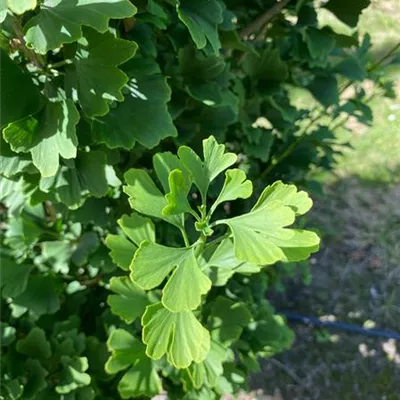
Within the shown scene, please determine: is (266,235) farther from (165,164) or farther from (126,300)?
(126,300)

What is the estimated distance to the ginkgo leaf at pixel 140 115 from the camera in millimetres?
936

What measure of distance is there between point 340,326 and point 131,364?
1264 mm

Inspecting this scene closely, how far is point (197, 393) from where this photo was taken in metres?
1.24

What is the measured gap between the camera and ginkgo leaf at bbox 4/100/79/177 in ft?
2.80

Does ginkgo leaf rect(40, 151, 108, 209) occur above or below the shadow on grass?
above

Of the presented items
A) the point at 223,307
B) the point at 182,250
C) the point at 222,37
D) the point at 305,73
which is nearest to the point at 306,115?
the point at 305,73

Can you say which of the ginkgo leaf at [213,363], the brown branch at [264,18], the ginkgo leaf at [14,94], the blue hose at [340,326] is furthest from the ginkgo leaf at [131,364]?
the blue hose at [340,326]

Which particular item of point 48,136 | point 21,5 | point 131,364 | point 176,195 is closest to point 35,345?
point 131,364

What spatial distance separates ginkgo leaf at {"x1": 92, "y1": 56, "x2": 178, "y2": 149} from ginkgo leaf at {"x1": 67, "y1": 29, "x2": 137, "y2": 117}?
6cm

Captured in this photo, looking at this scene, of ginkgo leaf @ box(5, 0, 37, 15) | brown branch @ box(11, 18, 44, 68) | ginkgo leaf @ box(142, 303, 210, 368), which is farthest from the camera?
brown branch @ box(11, 18, 44, 68)

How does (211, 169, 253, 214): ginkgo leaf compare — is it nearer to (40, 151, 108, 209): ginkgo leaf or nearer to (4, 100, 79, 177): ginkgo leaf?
(4, 100, 79, 177): ginkgo leaf

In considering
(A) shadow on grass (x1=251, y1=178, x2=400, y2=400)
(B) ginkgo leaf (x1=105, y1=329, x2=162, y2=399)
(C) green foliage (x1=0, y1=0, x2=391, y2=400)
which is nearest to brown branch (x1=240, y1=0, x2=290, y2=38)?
(C) green foliage (x1=0, y1=0, x2=391, y2=400)

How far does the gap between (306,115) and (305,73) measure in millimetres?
136

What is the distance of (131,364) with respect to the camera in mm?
1097
